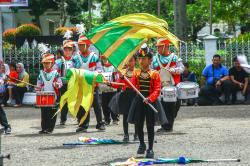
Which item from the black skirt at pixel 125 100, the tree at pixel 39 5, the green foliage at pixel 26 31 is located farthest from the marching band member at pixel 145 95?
the tree at pixel 39 5

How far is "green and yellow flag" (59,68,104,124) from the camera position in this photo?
14.8 m

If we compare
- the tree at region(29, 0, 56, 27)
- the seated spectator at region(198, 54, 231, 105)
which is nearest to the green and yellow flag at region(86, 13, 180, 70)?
the seated spectator at region(198, 54, 231, 105)

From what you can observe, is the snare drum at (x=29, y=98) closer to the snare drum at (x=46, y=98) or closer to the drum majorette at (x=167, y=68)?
the snare drum at (x=46, y=98)

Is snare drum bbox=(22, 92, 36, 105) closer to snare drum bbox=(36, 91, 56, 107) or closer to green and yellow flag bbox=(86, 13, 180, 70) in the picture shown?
snare drum bbox=(36, 91, 56, 107)

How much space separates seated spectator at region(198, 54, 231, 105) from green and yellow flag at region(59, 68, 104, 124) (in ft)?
29.0

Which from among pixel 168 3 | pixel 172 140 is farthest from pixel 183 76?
pixel 168 3

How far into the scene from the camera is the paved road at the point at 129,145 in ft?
41.4

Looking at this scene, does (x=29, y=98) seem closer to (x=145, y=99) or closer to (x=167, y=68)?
(x=167, y=68)

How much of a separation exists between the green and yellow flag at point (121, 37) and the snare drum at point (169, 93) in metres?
2.33

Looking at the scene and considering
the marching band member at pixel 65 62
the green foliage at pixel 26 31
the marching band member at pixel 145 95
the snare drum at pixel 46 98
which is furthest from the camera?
→ the green foliage at pixel 26 31

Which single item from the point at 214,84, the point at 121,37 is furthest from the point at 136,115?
the point at 214,84

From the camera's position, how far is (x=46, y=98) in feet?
53.6

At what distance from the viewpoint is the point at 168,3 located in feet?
191

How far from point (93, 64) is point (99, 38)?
9.62ft
